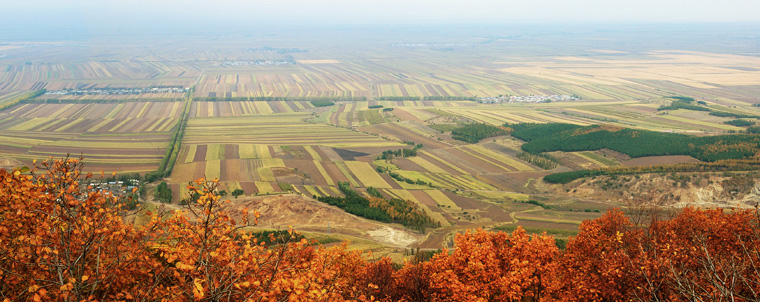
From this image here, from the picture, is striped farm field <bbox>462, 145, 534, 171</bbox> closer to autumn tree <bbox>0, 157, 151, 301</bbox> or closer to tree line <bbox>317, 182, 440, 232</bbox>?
tree line <bbox>317, 182, 440, 232</bbox>

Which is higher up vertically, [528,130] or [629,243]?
[629,243]

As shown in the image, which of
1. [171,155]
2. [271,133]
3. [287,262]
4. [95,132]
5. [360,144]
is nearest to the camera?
[287,262]

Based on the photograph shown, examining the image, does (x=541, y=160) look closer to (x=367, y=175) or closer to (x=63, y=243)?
(x=367, y=175)

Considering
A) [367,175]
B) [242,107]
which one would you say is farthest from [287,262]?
[242,107]

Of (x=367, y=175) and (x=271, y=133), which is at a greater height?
(x=271, y=133)

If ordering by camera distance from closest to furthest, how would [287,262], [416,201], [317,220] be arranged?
[287,262]
[317,220]
[416,201]

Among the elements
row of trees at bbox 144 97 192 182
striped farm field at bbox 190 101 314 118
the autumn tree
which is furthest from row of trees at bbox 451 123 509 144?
the autumn tree

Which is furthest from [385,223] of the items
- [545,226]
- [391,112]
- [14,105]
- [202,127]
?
[14,105]

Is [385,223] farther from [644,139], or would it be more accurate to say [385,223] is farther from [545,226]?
[644,139]

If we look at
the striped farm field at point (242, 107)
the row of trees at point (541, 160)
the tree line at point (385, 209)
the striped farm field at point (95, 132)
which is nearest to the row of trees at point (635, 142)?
the row of trees at point (541, 160)
